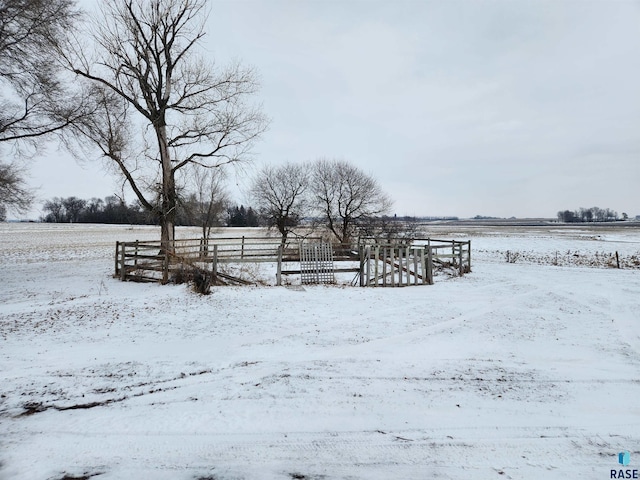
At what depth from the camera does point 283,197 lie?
33344 mm

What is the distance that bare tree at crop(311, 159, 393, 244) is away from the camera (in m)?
29.7

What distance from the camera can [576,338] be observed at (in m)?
6.70

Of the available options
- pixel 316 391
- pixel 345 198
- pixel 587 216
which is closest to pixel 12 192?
pixel 316 391

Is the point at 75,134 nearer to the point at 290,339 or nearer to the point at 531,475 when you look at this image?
the point at 290,339

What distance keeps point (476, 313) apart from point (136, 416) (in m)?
7.68

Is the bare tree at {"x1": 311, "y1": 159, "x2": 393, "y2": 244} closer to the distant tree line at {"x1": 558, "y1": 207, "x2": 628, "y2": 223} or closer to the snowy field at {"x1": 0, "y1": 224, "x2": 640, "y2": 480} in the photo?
the snowy field at {"x1": 0, "y1": 224, "x2": 640, "y2": 480}

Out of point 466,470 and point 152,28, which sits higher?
point 152,28

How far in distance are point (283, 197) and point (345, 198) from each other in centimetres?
673

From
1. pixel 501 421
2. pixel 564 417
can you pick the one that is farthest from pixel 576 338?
pixel 501 421

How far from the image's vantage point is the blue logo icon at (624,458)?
3098mm

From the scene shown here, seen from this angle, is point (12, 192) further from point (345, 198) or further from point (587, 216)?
point (587, 216)

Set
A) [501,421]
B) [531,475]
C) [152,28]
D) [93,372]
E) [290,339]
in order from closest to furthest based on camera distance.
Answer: [531,475] → [501,421] → [93,372] → [290,339] → [152,28]

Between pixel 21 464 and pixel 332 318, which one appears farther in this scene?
pixel 332 318

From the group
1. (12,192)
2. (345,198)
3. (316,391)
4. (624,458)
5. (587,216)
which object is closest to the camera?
(624,458)
